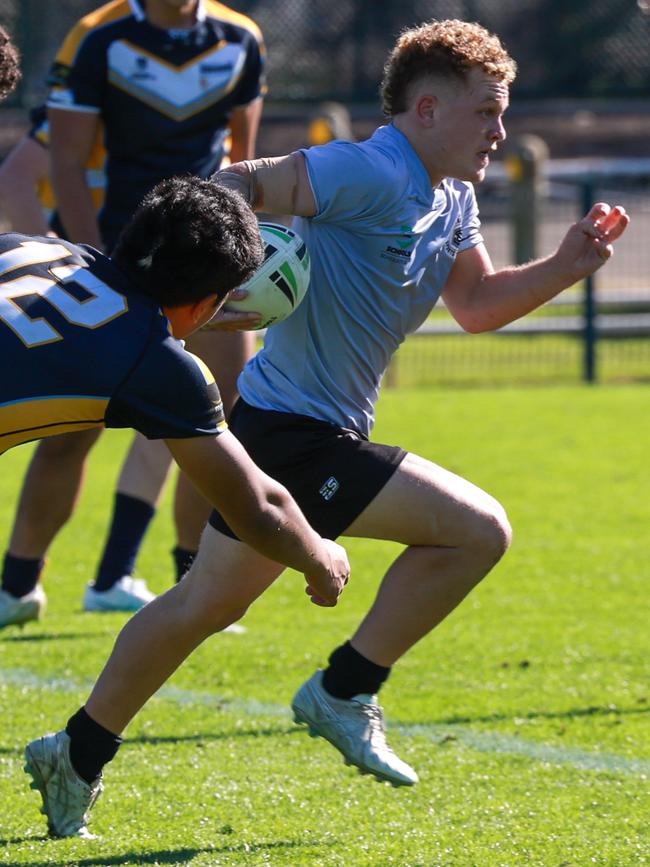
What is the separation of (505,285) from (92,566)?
128 inches

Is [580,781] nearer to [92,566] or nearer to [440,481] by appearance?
[440,481]

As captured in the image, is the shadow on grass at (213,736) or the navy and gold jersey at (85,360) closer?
the navy and gold jersey at (85,360)

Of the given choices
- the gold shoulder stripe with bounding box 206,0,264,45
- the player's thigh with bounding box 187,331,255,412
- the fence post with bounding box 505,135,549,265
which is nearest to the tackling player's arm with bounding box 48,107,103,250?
the player's thigh with bounding box 187,331,255,412

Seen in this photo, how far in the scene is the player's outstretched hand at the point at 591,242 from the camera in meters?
4.11

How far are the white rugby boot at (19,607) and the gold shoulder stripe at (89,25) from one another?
6.57 ft

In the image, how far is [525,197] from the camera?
14961 mm

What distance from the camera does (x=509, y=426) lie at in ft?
34.8

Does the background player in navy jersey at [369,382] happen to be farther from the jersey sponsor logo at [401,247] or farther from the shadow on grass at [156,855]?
the shadow on grass at [156,855]

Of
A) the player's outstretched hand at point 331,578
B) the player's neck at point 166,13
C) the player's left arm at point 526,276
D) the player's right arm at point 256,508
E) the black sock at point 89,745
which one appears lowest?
the black sock at point 89,745

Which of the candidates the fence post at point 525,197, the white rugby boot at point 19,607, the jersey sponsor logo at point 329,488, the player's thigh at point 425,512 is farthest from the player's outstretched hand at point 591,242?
the fence post at point 525,197

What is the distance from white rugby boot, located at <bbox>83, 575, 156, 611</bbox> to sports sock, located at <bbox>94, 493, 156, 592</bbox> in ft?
0.07

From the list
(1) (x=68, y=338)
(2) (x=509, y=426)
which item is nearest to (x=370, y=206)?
(1) (x=68, y=338)

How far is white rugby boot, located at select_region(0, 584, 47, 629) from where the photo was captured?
570 cm

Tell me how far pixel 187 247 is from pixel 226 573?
0.97 metres
